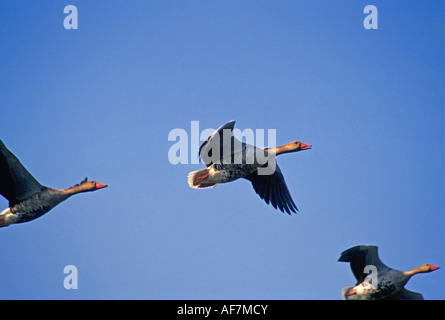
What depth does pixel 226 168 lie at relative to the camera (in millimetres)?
10906

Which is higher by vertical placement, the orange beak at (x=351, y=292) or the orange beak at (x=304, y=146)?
the orange beak at (x=304, y=146)

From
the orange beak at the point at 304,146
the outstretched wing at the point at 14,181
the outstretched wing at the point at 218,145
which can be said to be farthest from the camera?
the orange beak at the point at 304,146

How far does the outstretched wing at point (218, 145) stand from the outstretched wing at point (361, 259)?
2187mm

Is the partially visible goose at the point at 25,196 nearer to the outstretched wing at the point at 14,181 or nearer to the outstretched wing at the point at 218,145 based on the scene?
the outstretched wing at the point at 14,181

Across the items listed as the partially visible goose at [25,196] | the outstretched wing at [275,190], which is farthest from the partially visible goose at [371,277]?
the partially visible goose at [25,196]

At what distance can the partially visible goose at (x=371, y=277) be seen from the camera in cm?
1052

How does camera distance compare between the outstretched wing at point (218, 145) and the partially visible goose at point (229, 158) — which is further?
the partially visible goose at point (229, 158)

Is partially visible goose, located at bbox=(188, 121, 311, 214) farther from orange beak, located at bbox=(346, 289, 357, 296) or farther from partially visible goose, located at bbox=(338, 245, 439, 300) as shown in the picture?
orange beak, located at bbox=(346, 289, 357, 296)

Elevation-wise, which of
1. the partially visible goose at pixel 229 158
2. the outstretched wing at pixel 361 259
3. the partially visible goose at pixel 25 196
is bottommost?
the outstretched wing at pixel 361 259
